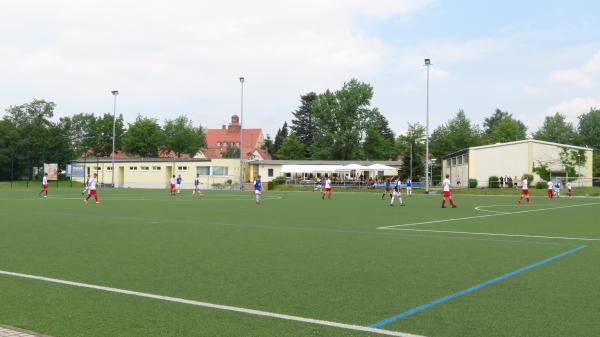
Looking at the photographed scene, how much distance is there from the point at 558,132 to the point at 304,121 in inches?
2398

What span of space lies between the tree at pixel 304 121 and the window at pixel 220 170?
39795 millimetres

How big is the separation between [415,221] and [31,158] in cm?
7787

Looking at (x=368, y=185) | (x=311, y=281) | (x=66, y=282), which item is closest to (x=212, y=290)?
(x=311, y=281)

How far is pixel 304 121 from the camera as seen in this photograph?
112 metres

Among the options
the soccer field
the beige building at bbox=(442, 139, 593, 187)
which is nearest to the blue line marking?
the soccer field

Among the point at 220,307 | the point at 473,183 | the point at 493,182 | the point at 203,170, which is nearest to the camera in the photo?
the point at 220,307

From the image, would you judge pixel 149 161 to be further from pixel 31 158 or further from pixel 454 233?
pixel 454 233

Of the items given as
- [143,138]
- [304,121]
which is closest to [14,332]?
[143,138]

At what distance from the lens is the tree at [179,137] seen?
339 ft

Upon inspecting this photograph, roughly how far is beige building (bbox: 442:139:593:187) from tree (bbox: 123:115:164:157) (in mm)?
58593

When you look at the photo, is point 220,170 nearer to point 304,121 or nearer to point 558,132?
point 304,121

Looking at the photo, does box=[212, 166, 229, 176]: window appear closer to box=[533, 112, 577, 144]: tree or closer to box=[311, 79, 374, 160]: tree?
box=[311, 79, 374, 160]: tree

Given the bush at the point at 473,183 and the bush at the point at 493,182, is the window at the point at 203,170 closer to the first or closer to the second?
the bush at the point at 473,183

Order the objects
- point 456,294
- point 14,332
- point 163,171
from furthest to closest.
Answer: point 163,171, point 456,294, point 14,332
